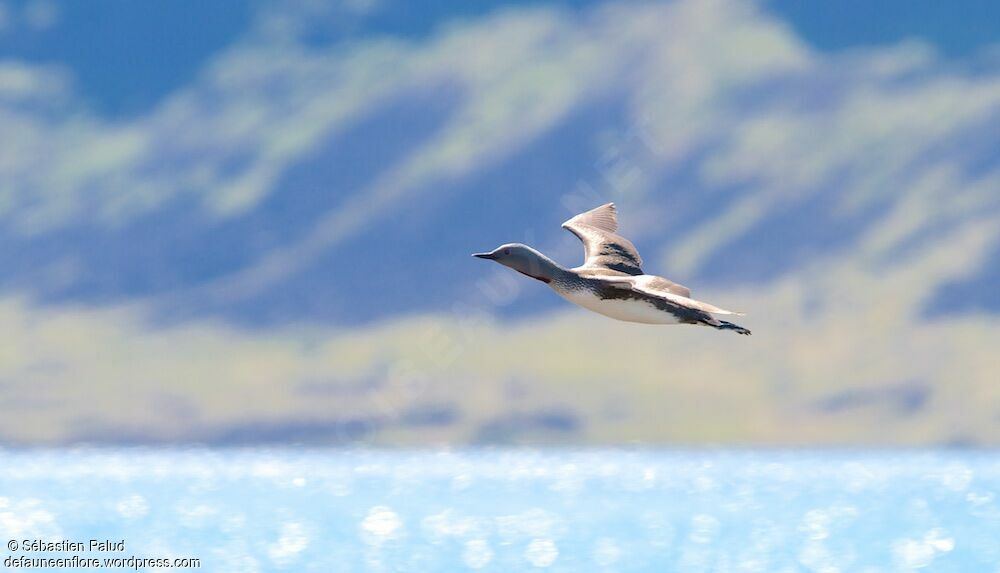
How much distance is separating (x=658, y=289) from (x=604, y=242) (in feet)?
15.9

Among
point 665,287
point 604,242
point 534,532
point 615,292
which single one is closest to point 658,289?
point 665,287

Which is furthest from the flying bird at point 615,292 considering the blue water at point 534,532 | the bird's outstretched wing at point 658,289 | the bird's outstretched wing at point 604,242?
the blue water at point 534,532

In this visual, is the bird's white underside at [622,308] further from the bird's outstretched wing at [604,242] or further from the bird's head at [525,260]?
the bird's outstretched wing at [604,242]

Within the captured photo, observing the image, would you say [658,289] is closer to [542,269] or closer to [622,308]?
[622,308]

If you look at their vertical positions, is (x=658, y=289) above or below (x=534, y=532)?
below

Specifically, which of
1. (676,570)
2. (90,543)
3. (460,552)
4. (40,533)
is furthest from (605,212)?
(40,533)

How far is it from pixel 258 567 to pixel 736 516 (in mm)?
66226

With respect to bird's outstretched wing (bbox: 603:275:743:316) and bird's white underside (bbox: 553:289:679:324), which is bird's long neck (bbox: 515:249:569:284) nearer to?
bird's white underside (bbox: 553:289:679:324)

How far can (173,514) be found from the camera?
161 meters

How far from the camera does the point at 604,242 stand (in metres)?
39.2

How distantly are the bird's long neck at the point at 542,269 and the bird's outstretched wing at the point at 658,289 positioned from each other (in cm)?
114

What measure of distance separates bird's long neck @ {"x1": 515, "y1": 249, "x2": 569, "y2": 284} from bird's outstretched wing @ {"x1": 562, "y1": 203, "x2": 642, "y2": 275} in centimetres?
366

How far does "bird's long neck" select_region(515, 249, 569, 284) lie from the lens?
109 ft

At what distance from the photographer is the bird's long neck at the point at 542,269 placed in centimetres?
3328
